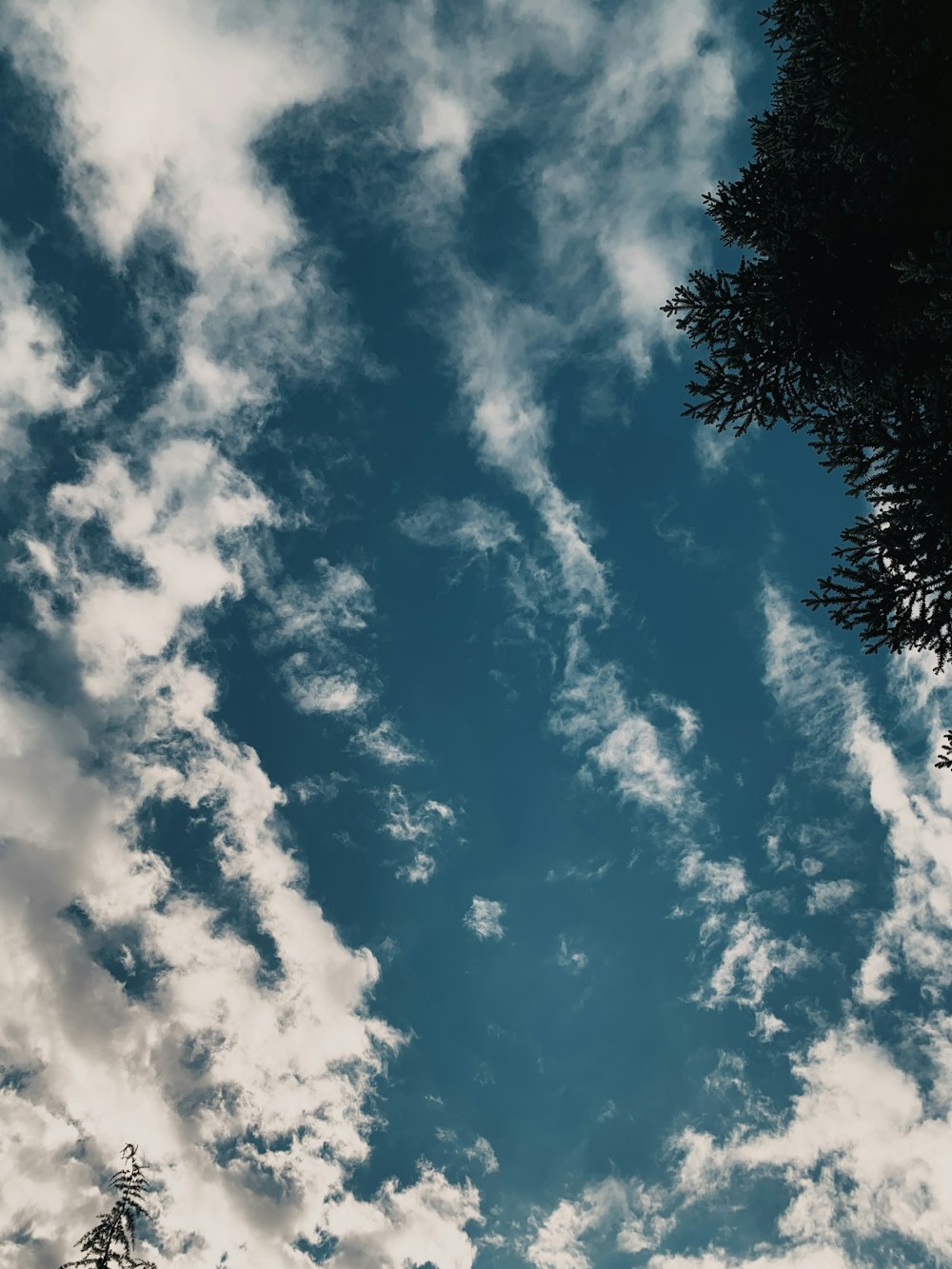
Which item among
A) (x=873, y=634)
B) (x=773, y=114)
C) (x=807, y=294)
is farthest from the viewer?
(x=773, y=114)

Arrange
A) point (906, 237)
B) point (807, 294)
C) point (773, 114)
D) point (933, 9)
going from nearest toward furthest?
1. point (933, 9)
2. point (906, 237)
3. point (807, 294)
4. point (773, 114)

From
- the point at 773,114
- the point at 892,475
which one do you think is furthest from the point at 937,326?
the point at 773,114

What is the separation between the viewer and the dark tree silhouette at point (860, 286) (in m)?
7.69

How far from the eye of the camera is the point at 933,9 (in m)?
7.69

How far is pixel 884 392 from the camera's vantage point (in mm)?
8094

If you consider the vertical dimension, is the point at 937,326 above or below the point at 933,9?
below

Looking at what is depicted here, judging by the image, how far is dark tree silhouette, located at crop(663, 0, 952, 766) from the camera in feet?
25.2

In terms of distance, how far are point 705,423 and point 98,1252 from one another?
24.2 meters

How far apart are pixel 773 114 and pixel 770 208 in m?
1.75

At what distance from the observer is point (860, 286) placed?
9.99 m

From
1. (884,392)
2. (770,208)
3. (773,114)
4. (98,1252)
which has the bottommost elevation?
(98,1252)

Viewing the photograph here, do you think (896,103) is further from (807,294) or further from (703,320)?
(703,320)

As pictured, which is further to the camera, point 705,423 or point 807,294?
point 705,423

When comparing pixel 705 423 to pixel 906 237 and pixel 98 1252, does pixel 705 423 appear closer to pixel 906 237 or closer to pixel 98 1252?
pixel 906 237
